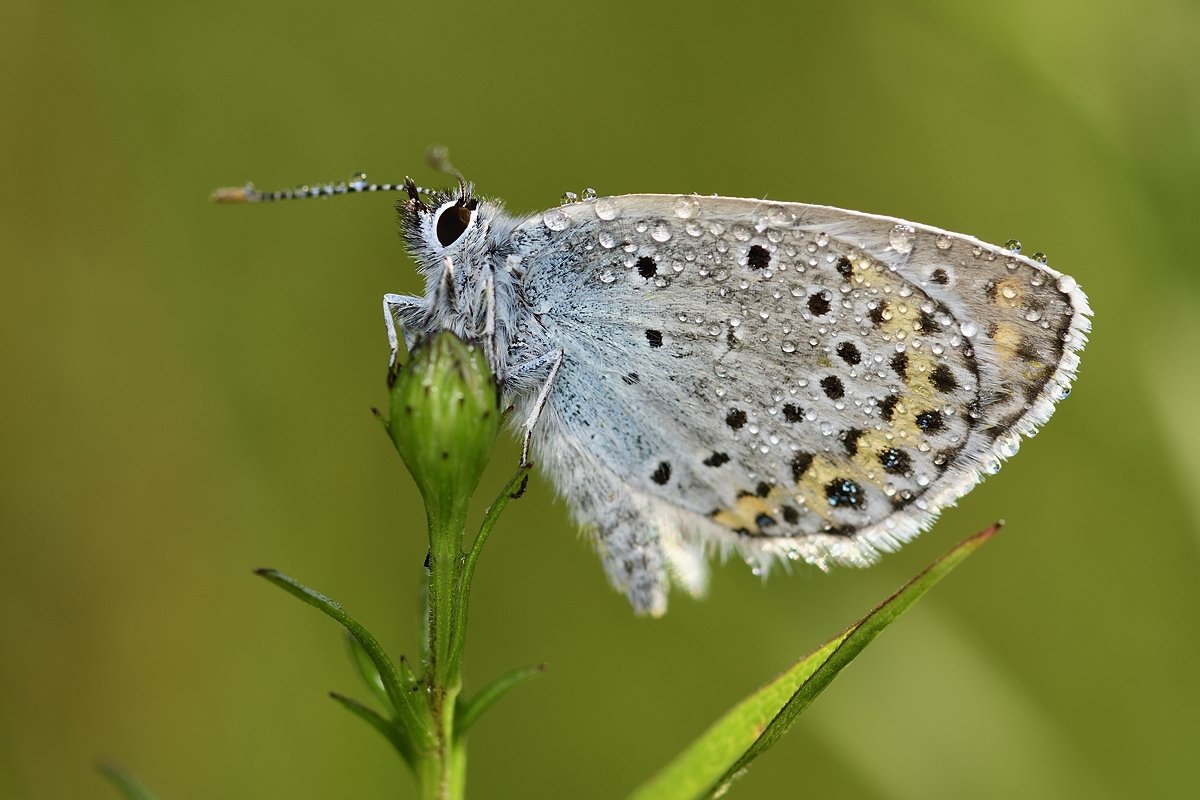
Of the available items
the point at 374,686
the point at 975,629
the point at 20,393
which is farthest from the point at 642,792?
the point at 20,393

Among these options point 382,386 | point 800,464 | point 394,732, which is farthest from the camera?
point 382,386

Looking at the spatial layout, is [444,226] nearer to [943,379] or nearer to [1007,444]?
[943,379]

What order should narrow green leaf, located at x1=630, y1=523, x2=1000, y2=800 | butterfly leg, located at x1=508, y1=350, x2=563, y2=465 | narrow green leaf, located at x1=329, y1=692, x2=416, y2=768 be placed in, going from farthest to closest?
butterfly leg, located at x1=508, y1=350, x2=563, y2=465
narrow green leaf, located at x1=329, y1=692, x2=416, y2=768
narrow green leaf, located at x1=630, y1=523, x2=1000, y2=800

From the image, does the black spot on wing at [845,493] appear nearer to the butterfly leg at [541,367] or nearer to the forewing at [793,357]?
the forewing at [793,357]

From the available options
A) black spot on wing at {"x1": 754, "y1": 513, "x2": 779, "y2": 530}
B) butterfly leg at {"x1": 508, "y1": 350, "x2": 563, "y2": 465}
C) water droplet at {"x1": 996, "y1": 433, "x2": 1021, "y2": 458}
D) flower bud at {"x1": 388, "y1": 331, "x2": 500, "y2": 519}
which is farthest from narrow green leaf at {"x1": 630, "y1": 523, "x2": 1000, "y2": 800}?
butterfly leg at {"x1": 508, "y1": 350, "x2": 563, "y2": 465}

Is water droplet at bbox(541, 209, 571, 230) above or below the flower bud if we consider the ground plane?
above

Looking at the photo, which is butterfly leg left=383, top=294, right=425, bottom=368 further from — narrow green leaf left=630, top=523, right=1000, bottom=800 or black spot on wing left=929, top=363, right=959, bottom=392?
narrow green leaf left=630, top=523, right=1000, bottom=800

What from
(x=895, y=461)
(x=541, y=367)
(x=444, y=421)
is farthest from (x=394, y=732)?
(x=895, y=461)
